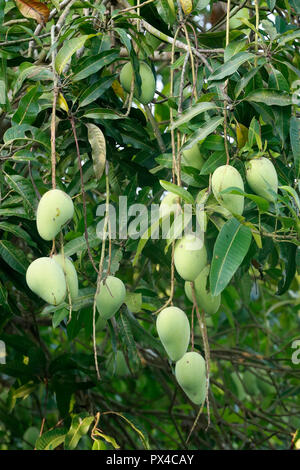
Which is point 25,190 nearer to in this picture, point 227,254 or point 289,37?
point 227,254

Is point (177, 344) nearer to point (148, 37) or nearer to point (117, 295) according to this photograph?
point (117, 295)

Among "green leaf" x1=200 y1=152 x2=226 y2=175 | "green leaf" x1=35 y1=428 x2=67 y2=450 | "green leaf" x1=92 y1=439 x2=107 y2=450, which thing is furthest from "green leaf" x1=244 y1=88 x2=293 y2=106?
"green leaf" x1=35 y1=428 x2=67 y2=450

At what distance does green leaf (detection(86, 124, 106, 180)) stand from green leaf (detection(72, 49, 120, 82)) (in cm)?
9

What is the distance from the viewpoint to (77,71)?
121 centimetres

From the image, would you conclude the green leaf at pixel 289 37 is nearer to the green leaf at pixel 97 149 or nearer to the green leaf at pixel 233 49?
the green leaf at pixel 233 49

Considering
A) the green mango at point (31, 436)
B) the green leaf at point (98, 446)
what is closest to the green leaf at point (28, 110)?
the green leaf at point (98, 446)

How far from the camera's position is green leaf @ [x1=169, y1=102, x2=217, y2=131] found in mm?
1056

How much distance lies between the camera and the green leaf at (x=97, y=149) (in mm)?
1155

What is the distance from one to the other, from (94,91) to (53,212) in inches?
14.3

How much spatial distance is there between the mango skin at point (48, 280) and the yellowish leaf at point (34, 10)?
2.23 feet

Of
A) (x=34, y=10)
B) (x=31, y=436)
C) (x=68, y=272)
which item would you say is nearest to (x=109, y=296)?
(x=68, y=272)

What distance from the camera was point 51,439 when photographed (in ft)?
4.67

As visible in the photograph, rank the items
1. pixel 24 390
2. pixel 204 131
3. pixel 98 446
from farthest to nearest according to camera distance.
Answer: pixel 24 390 → pixel 98 446 → pixel 204 131

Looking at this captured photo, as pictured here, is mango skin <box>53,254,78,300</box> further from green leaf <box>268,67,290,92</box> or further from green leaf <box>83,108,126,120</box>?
green leaf <box>268,67,290,92</box>
